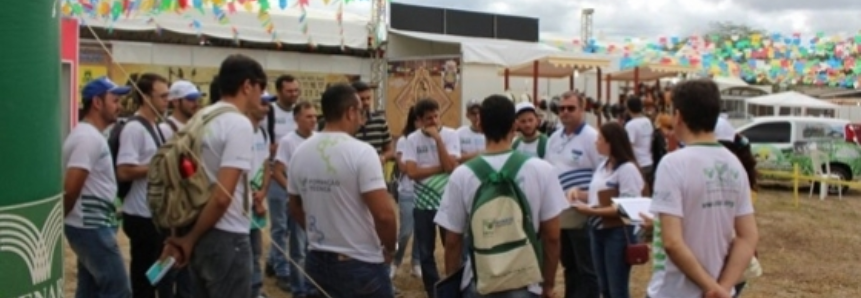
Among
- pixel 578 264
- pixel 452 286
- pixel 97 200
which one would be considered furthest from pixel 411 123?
pixel 452 286

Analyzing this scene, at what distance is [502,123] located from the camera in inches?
174

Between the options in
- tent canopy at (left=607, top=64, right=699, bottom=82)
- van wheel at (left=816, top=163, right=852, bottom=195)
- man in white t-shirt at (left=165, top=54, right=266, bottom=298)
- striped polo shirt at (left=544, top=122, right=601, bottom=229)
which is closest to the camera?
man in white t-shirt at (left=165, top=54, right=266, bottom=298)

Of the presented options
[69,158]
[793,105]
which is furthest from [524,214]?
[793,105]

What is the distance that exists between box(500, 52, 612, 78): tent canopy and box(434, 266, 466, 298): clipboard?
49.8ft

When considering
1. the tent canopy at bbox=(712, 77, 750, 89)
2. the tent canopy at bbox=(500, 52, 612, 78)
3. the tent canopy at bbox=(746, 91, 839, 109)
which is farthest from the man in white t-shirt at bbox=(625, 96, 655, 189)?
the tent canopy at bbox=(712, 77, 750, 89)

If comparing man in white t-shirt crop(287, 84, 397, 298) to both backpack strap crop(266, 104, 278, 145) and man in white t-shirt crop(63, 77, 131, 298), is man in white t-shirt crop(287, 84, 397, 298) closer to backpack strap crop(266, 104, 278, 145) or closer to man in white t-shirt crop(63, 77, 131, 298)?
man in white t-shirt crop(63, 77, 131, 298)

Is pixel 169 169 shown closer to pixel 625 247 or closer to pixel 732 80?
pixel 625 247

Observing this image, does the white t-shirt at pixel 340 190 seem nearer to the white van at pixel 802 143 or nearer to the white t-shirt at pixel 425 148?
the white t-shirt at pixel 425 148

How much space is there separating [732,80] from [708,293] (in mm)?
33214

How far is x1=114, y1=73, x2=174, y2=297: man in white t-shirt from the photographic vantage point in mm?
5926

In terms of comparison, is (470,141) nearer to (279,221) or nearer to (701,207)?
(279,221)

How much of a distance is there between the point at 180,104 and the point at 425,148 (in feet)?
6.64

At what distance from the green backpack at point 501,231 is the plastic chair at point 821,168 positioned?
15.6 m

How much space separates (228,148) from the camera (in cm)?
423
